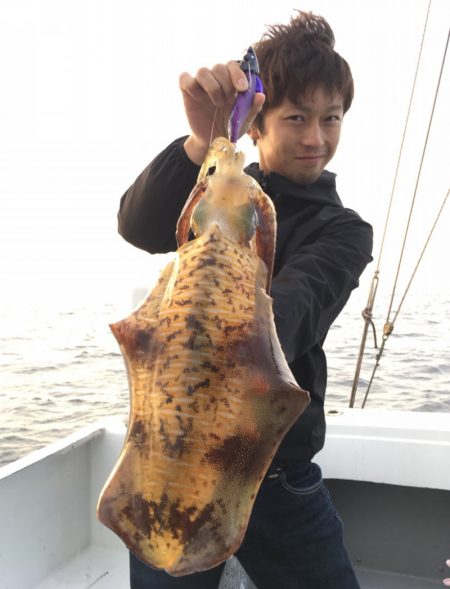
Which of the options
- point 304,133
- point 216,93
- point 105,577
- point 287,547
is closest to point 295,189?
point 304,133

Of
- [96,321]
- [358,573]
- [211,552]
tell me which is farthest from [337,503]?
[96,321]

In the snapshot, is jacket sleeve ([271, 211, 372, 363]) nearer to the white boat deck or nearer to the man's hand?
the man's hand

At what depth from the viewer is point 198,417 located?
934 millimetres

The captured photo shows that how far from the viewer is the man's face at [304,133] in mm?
2107

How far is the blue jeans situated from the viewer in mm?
1975

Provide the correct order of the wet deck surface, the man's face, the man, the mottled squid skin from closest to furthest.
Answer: the mottled squid skin → the man → the man's face → the wet deck surface

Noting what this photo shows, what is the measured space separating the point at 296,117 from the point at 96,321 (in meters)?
20.7

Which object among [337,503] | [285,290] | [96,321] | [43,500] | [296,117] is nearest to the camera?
[285,290]

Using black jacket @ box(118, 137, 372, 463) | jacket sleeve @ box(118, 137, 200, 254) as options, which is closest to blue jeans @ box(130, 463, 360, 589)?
black jacket @ box(118, 137, 372, 463)

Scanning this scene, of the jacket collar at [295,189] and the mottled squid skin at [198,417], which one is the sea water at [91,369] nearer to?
the jacket collar at [295,189]

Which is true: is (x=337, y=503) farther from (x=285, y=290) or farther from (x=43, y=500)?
(x=285, y=290)

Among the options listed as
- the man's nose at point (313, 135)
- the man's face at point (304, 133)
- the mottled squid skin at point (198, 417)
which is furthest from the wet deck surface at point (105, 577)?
the mottled squid skin at point (198, 417)

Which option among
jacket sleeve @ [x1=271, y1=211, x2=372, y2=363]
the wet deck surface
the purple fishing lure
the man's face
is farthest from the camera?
the wet deck surface

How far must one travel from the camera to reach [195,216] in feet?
3.64
